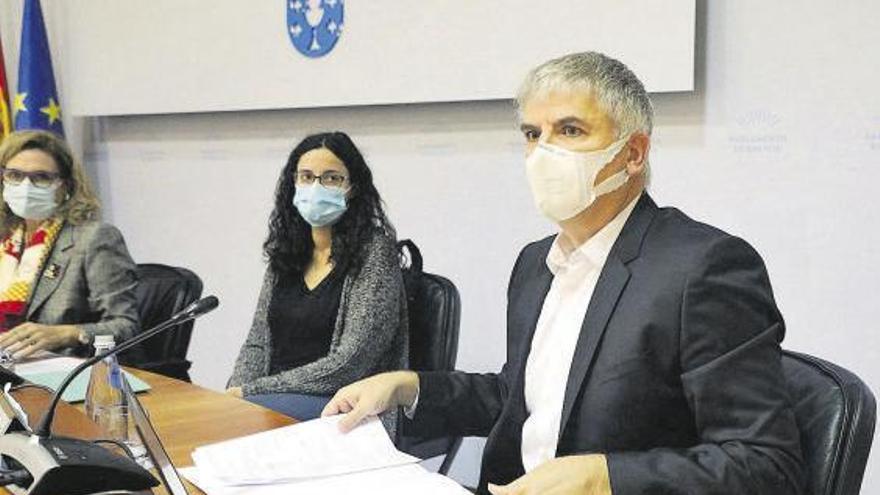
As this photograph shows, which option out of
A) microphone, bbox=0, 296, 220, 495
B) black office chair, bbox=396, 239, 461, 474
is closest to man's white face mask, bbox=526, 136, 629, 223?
microphone, bbox=0, 296, 220, 495

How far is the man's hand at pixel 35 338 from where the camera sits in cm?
230

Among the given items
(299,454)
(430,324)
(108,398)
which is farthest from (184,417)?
(430,324)

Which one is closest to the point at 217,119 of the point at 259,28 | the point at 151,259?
the point at 259,28

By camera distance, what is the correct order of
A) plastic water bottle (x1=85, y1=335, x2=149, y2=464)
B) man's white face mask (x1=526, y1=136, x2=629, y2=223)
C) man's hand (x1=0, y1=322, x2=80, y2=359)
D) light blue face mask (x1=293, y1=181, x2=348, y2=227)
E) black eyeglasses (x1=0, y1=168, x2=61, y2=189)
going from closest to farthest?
man's white face mask (x1=526, y1=136, x2=629, y2=223) → plastic water bottle (x1=85, y1=335, x2=149, y2=464) → man's hand (x1=0, y1=322, x2=80, y2=359) → light blue face mask (x1=293, y1=181, x2=348, y2=227) → black eyeglasses (x1=0, y1=168, x2=61, y2=189)

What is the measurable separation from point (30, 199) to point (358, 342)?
1166mm

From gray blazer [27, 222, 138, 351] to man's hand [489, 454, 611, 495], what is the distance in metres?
1.80

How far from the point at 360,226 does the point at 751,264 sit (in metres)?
1.45

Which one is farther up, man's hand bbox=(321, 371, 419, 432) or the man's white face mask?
the man's white face mask

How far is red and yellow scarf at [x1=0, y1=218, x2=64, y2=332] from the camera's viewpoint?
273cm

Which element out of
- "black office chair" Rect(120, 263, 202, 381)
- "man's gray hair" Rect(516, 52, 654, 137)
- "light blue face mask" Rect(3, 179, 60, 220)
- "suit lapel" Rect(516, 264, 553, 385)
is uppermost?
"man's gray hair" Rect(516, 52, 654, 137)

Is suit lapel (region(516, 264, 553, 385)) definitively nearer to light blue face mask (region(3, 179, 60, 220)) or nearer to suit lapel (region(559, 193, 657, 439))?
suit lapel (region(559, 193, 657, 439))

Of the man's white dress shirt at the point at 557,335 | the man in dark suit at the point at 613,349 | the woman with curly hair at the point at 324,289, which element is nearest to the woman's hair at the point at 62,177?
the woman with curly hair at the point at 324,289

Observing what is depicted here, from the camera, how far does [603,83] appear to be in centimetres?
141

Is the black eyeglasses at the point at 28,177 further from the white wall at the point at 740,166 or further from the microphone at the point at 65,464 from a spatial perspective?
the microphone at the point at 65,464
